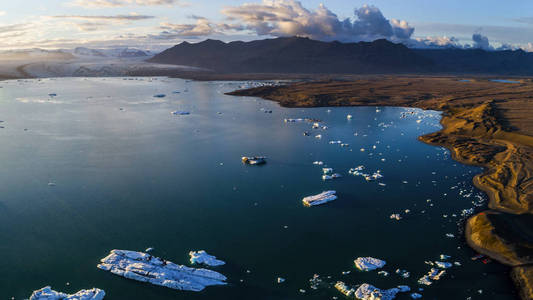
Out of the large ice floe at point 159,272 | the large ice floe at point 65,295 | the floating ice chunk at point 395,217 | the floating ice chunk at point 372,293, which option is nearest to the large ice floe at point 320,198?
the floating ice chunk at point 395,217

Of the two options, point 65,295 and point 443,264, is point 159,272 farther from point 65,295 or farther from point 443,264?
point 443,264

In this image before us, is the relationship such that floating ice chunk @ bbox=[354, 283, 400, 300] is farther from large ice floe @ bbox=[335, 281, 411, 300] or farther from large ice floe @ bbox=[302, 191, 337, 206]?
large ice floe @ bbox=[302, 191, 337, 206]

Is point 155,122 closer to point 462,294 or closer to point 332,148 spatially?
point 332,148

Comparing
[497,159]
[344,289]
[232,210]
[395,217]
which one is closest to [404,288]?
[344,289]

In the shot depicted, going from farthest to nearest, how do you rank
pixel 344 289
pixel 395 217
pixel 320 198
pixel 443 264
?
pixel 320 198
pixel 395 217
pixel 443 264
pixel 344 289

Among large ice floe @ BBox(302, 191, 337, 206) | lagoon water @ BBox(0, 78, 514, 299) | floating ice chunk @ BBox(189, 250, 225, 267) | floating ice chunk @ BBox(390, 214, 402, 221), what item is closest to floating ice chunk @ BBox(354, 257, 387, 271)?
lagoon water @ BBox(0, 78, 514, 299)
